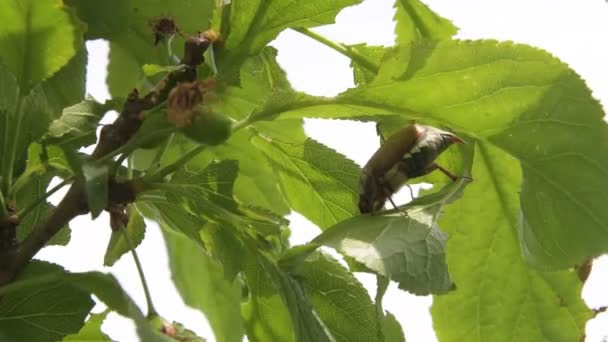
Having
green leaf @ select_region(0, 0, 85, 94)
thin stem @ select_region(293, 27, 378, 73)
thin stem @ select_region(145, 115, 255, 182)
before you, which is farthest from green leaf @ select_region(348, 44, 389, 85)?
green leaf @ select_region(0, 0, 85, 94)

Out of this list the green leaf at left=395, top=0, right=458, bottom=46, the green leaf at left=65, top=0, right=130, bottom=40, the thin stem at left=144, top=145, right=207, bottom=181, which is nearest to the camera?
the thin stem at left=144, top=145, right=207, bottom=181

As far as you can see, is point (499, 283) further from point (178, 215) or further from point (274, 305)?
point (178, 215)

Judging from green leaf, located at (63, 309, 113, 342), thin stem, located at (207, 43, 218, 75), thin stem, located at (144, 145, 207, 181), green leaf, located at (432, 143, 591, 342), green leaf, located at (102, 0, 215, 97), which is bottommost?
green leaf, located at (63, 309, 113, 342)

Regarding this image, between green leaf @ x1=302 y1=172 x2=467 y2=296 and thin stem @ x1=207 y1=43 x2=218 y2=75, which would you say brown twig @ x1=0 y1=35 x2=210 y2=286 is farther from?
green leaf @ x1=302 y1=172 x2=467 y2=296

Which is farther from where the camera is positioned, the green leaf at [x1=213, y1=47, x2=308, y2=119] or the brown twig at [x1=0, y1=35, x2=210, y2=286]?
the green leaf at [x1=213, y1=47, x2=308, y2=119]

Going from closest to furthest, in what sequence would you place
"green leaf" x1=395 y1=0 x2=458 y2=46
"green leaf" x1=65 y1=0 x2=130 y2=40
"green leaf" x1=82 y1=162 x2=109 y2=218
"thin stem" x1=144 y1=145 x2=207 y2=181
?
1. "green leaf" x1=82 y1=162 x2=109 y2=218
2. "thin stem" x1=144 y1=145 x2=207 y2=181
3. "green leaf" x1=65 y1=0 x2=130 y2=40
4. "green leaf" x1=395 y1=0 x2=458 y2=46

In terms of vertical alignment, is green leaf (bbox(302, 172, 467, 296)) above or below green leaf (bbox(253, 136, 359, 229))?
below

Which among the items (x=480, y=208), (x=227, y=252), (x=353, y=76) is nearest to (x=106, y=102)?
(x=227, y=252)
